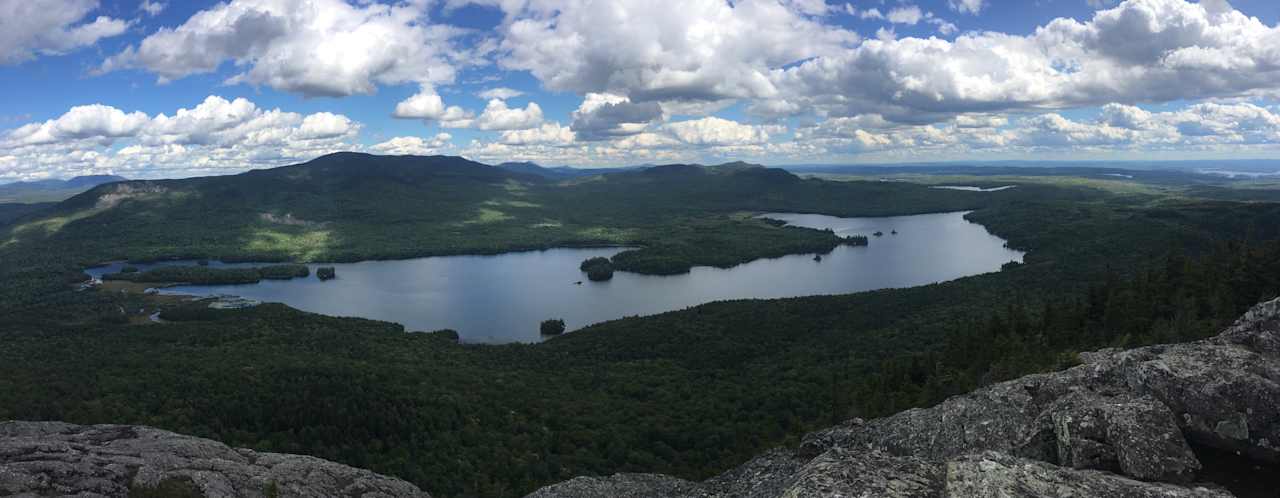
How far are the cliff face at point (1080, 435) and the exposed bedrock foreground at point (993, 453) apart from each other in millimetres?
38

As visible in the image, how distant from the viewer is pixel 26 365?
8375 cm

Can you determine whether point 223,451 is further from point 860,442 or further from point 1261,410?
point 1261,410

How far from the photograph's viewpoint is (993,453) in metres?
13.4

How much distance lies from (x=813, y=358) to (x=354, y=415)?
63.7 metres

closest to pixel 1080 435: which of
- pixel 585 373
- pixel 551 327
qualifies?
pixel 585 373

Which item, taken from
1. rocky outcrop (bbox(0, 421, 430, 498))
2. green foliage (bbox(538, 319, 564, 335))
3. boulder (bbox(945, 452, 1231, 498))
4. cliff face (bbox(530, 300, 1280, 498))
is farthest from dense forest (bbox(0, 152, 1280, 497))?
rocky outcrop (bbox(0, 421, 430, 498))

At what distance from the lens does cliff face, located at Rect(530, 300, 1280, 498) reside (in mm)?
12812

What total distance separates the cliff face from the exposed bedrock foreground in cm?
4

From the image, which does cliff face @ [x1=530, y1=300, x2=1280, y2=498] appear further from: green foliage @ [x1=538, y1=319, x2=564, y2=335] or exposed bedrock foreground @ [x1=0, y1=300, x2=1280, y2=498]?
green foliage @ [x1=538, y1=319, x2=564, y2=335]

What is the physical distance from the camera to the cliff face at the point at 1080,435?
12.8m

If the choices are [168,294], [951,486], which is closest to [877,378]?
[951,486]

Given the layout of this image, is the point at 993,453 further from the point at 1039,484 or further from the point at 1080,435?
the point at 1080,435

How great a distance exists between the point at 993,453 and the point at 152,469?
26.8 metres

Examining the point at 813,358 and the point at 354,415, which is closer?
the point at 354,415
